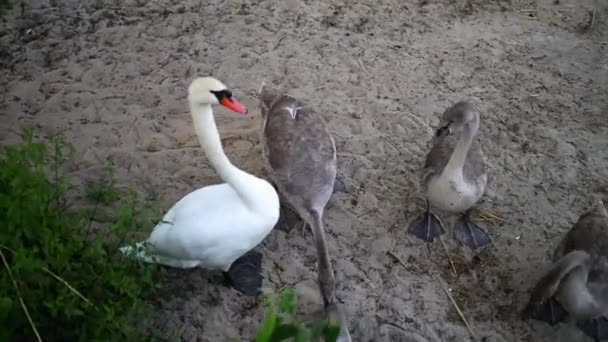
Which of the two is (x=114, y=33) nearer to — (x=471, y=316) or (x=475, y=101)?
(x=475, y=101)

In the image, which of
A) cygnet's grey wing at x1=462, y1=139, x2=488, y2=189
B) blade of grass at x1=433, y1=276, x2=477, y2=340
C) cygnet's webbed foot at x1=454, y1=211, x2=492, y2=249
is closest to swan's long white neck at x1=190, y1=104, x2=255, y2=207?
blade of grass at x1=433, y1=276, x2=477, y2=340

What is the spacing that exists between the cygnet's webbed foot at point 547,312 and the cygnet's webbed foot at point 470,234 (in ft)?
2.03

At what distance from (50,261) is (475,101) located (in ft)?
13.6

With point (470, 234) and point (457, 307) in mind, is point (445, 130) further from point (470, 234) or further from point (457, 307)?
point (457, 307)

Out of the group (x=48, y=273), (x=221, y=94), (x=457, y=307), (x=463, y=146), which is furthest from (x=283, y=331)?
(x=463, y=146)

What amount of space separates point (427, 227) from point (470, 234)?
33cm

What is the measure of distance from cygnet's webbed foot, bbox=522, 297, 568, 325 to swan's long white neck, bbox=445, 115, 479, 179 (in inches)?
41.7

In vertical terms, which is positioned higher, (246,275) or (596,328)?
(246,275)

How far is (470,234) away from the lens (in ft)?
14.6

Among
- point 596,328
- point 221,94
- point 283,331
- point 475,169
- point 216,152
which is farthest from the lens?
point 475,169

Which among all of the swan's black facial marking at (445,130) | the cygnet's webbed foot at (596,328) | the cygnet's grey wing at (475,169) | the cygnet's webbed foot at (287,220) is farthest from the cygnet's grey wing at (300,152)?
the cygnet's webbed foot at (596,328)

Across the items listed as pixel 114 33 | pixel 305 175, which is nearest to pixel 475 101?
pixel 305 175

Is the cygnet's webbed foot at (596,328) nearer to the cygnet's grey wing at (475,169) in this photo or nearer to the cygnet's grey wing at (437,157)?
the cygnet's grey wing at (475,169)

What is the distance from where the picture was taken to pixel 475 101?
217 inches
